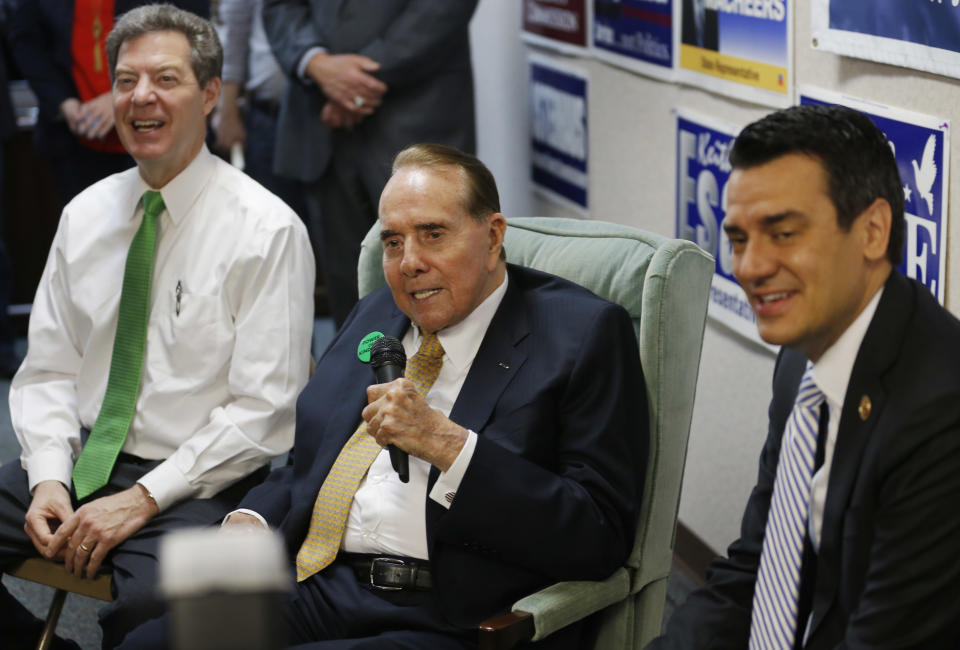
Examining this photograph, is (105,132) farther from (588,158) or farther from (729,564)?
(729,564)

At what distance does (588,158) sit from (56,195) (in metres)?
2.80

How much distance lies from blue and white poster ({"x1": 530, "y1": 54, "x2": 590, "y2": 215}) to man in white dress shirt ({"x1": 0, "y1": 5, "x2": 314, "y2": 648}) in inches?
54.8

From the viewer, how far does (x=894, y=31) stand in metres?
2.12

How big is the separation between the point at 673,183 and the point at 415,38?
3.16ft

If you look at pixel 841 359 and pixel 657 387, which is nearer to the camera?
pixel 841 359

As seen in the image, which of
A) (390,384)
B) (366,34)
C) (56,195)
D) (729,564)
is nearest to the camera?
(729,564)

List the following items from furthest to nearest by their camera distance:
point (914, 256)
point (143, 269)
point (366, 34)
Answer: point (366, 34) < point (143, 269) < point (914, 256)

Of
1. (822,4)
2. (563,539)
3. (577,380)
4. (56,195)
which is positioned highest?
(822,4)

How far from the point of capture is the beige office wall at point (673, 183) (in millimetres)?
2207

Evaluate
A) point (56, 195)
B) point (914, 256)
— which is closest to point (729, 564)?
point (914, 256)

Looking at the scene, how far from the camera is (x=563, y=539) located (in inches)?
74.7

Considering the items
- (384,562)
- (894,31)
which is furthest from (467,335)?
(894,31)

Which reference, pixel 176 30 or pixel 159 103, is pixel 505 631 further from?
pixel 176 30

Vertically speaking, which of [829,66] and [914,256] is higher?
[829,66]
